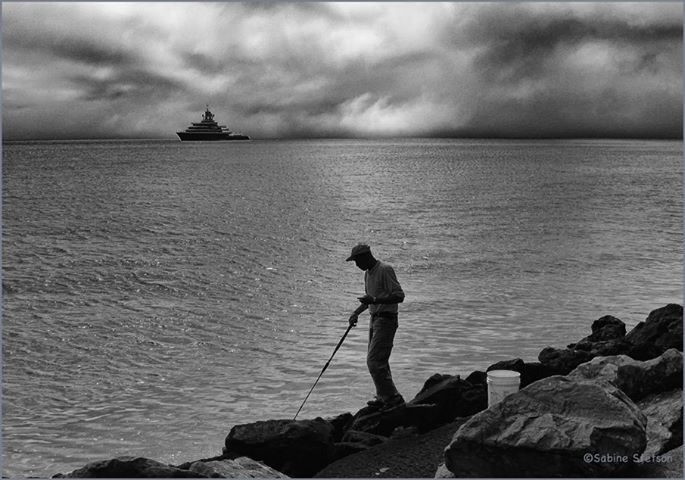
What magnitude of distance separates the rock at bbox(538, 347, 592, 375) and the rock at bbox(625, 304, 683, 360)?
78 centimetres

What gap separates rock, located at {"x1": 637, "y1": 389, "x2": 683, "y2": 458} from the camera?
603 cm

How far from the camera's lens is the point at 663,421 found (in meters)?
6.51

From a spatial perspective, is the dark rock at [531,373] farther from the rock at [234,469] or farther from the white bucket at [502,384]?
the rock at [234,469]

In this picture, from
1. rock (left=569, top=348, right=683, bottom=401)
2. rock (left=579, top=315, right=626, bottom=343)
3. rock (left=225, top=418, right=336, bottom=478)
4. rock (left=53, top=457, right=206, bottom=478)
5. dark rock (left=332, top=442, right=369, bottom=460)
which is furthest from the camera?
rock (left=579, top=315, right=626, bottom=343)

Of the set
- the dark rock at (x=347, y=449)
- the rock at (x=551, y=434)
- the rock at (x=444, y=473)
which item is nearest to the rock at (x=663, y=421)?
the rock at (x=551, y=434)

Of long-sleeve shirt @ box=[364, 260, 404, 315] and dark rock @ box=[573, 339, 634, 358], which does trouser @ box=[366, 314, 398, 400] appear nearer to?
A: long-sleeve shirt @ box=[364, 260, 404, 315]

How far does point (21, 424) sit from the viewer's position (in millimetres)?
9891

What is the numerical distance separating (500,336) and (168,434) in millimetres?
6935

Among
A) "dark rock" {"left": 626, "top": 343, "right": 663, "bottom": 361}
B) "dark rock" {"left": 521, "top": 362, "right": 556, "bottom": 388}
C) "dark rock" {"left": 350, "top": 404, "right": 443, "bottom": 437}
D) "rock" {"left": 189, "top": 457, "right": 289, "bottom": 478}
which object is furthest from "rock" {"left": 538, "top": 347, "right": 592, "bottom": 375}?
"rock" {"left": 189, "top": 457, "right": 289, "bottom": 478}

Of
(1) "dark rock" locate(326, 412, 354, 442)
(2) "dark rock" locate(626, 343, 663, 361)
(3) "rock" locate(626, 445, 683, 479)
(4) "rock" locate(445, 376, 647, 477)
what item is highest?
(4) "rock" locate(445, 376, 647, 477)

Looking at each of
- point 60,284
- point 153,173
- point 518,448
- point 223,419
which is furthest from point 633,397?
point 153,173

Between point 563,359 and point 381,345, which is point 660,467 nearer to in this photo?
point 381,345

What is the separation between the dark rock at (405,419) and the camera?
8312 millimetres

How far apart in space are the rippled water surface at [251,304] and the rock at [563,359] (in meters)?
1.60
